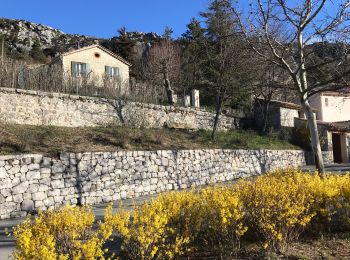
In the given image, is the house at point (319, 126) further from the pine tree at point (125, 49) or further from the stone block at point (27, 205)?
the stone block at point (27, 205)

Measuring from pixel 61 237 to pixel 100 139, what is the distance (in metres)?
10.9

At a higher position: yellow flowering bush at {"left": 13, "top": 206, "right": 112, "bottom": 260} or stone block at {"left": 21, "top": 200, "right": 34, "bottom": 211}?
yellow flowering bush at {"left": 13, "top": 206, "right": 112, "bottom": 260}

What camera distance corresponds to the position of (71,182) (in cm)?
1238

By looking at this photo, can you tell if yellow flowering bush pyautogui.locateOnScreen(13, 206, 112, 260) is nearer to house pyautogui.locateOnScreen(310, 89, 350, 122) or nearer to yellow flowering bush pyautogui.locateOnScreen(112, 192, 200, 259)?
yellow flowering bush pyautogui.locateOnScreen(112, 192, 200, 259)

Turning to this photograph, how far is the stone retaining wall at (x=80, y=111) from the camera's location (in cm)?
1567

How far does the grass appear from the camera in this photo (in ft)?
42.6

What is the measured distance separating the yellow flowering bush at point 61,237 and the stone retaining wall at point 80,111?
449 inches

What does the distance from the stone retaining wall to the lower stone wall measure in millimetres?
4047

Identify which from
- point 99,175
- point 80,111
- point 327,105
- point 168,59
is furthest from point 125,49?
point 99,175

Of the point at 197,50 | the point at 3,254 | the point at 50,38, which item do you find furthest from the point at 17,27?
the point at 3,254

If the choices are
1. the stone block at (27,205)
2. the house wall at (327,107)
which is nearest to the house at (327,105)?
the house wall at (327,107)

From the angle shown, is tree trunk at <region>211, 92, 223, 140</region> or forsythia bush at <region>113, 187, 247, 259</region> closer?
forsythia bush at <region>113, 187, 247, 259</region>

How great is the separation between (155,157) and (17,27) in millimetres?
52386

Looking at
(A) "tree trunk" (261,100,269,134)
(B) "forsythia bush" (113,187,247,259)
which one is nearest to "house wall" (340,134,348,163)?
(A) "tree trunk" (261,100,269,134)
